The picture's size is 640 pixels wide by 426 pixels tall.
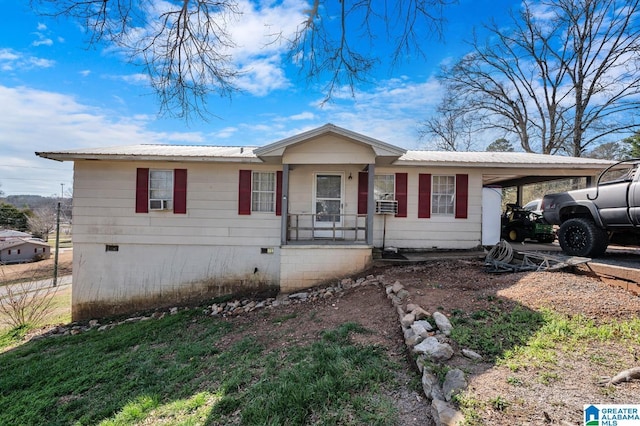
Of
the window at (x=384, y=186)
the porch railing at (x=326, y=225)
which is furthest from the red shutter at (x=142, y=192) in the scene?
the window at (x=384, y=186)

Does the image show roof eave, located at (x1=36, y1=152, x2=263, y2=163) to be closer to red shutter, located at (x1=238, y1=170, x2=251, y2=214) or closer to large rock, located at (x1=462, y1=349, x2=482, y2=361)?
red shutter, located at (x1=238, y1=170, x2=251, y2=214)

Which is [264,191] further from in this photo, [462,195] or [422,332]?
[422,332]

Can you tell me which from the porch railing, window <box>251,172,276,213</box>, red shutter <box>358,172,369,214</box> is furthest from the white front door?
window <box>251,172,276,213</box>

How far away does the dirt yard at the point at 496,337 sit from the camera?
2.13 m

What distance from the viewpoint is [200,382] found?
3.54m

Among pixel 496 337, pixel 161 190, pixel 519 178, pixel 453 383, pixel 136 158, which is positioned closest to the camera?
pixel 453 383

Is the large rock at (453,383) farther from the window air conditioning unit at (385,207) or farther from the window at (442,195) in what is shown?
the window at (442,195)

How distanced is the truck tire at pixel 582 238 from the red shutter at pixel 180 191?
9400 millimetres

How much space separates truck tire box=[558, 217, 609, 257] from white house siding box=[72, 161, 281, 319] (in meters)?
6.89

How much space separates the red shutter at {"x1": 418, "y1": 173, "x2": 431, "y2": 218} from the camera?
27.1ft

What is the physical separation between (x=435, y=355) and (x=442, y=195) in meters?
6.39

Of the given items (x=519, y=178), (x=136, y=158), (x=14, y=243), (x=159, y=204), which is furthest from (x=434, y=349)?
(x=14, y=243)

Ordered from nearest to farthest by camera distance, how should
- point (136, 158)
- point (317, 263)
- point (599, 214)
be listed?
point (599, 214), point (317, 263), point (136, 158)

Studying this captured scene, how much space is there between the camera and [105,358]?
16.3ft
